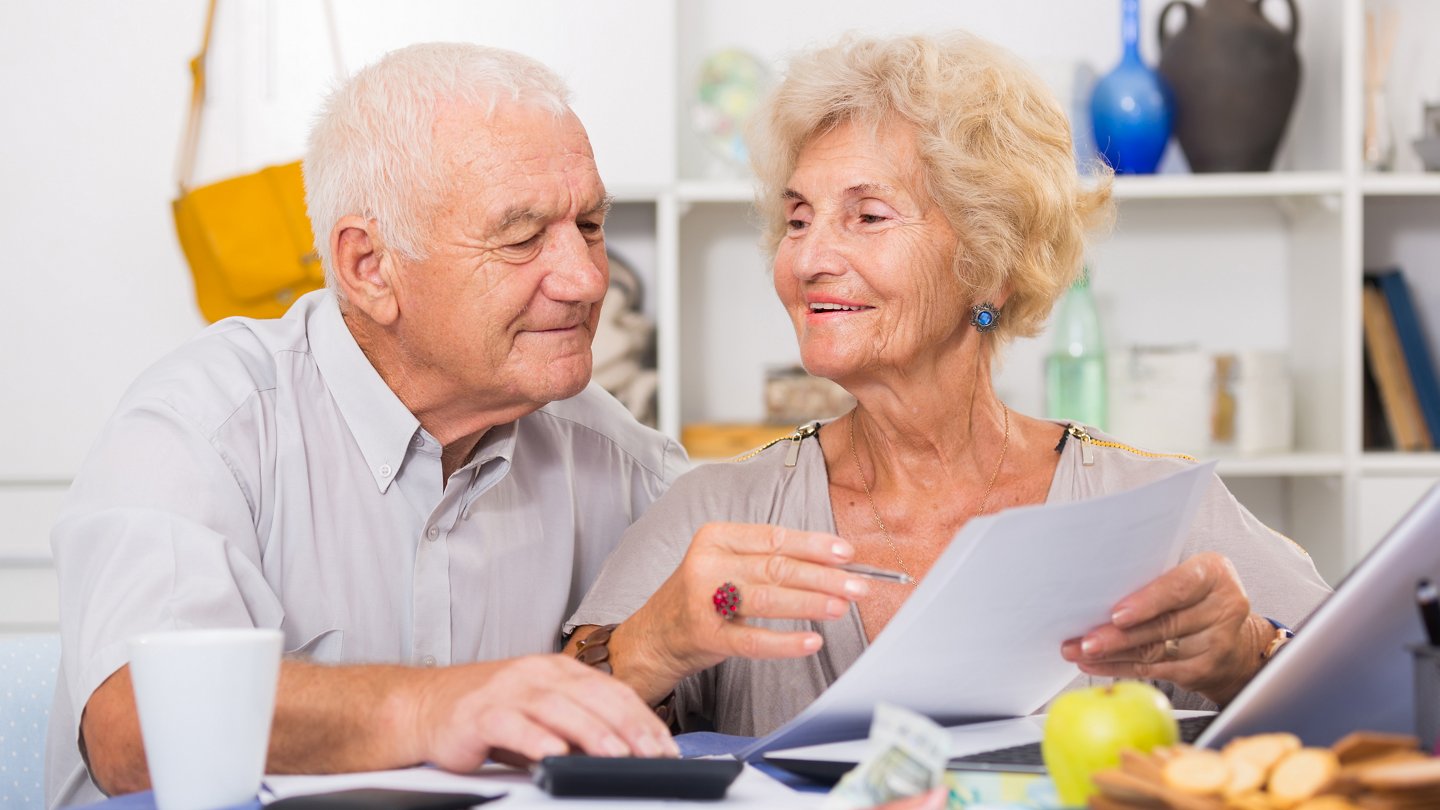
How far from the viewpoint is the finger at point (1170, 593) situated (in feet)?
3.41

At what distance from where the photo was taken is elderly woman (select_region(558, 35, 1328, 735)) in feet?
4.93

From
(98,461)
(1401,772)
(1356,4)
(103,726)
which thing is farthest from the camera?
(1356,4)

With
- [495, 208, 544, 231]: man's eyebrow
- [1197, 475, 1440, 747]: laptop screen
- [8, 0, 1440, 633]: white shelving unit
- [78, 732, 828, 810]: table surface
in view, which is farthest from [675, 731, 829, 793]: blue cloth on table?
[8, 0, 1440, 633]: white shelving unit

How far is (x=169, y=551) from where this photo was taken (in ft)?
3.93

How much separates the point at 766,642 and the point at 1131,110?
→ 211cm

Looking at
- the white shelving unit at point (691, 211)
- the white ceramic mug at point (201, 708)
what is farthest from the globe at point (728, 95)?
the white ceramic mug at point (201, 708)

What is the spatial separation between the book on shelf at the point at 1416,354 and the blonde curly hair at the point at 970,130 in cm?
157

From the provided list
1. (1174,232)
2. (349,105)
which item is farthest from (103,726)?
(1174,232)

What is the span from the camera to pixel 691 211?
3.16 meters

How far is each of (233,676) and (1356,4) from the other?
2.68 metres

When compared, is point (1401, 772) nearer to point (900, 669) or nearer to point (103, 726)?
point (900, 669)

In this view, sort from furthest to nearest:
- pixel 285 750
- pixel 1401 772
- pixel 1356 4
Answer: pixel 1356 4
pixel 285 750
pixel 1401 772

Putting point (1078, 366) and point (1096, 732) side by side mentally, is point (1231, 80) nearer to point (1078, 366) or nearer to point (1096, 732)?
point (1078, 366)

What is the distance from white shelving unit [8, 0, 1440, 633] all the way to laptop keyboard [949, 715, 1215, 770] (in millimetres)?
1919
